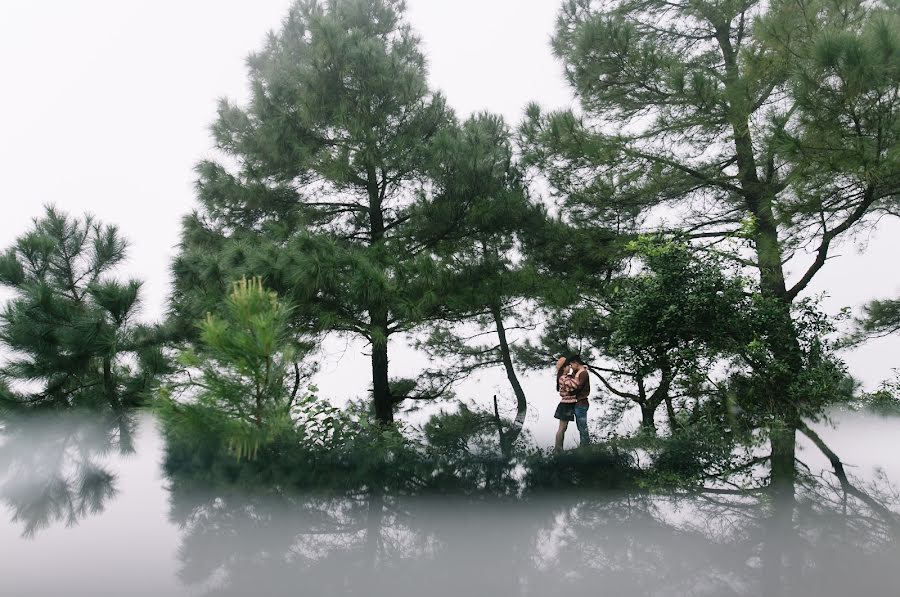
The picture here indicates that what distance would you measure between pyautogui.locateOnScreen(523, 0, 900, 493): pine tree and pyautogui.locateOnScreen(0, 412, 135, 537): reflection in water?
21.2 ft

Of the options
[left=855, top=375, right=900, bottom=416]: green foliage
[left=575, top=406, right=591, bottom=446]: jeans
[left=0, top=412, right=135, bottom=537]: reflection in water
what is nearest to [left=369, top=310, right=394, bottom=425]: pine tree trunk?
[left=575, top=406, right=591, bottom=446]: jeans

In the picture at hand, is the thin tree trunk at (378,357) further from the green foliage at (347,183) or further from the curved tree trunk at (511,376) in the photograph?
the curved tree trunk at (511,376)

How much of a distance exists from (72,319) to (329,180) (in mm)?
3984

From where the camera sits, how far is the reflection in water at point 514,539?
3.39 m

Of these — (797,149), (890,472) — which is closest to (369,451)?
(890,472)

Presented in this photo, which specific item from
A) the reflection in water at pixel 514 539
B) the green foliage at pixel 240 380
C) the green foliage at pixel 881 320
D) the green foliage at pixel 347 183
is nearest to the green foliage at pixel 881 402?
the green foliage at pixel 881 320

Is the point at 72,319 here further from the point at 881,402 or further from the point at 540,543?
the point at 881,402

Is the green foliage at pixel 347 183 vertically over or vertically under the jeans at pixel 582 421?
over

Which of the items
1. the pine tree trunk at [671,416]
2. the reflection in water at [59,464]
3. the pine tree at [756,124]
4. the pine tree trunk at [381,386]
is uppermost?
the pine tree at [756,124]

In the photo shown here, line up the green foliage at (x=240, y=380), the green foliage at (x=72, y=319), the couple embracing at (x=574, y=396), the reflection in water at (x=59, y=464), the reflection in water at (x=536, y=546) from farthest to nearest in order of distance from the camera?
1. the green foliage at (x=72, y=319)
2. the couple embracing at (x=574, y=396)
3. the reflection in water at (x=59, y=464)
4. the green foliage at (x=240, y=380)
5. the reflection in water at (x=536, y=546)

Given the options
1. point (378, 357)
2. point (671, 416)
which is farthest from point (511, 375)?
point (671, 416)

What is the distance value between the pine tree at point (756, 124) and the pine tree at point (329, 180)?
2.28 metres

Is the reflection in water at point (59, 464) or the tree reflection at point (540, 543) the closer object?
the tree reflection at point (540, 543)

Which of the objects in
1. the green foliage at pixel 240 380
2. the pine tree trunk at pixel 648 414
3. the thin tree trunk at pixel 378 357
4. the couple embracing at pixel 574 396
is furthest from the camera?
the thin tree trunk at pixel 378 357
